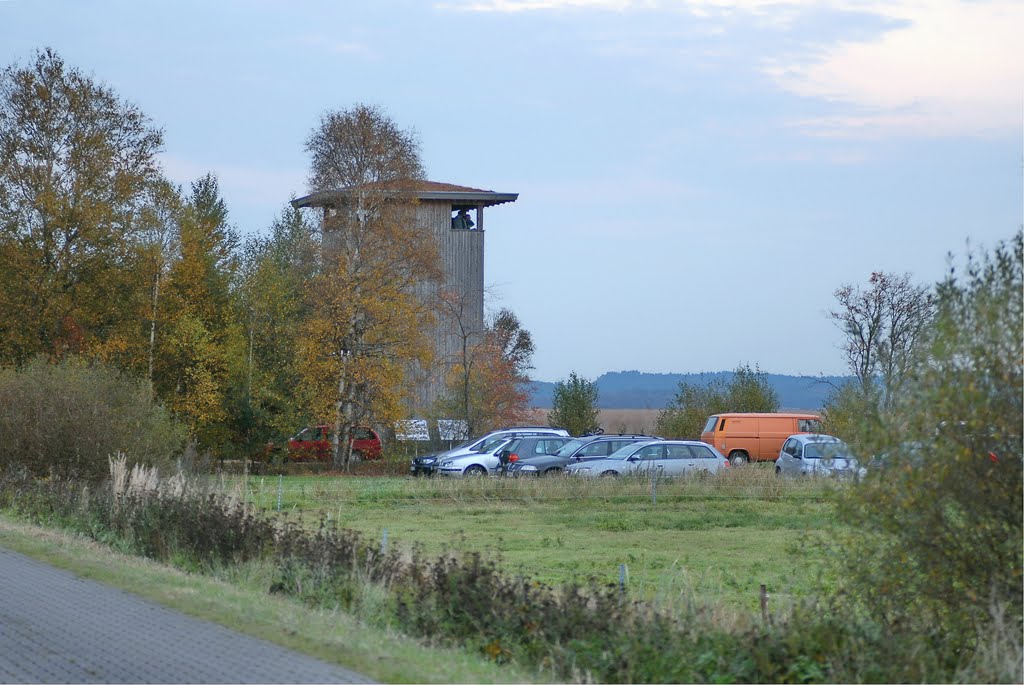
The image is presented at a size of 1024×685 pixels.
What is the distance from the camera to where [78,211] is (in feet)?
131

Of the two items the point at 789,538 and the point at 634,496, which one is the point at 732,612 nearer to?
the point at 789,538

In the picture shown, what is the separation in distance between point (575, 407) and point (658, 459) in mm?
27430

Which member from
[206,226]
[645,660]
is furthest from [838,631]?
[206,226]

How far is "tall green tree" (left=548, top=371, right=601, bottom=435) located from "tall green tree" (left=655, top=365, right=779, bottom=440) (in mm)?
4216

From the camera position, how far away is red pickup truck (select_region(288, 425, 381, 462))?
5012 centimetres

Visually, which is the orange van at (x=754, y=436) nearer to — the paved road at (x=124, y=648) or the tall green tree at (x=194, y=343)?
the tall green tree at (x=194, y=343)

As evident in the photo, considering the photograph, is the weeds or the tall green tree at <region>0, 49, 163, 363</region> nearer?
the weeds

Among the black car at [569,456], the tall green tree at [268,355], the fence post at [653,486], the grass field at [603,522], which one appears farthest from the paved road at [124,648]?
the tall green tree at [268,355]

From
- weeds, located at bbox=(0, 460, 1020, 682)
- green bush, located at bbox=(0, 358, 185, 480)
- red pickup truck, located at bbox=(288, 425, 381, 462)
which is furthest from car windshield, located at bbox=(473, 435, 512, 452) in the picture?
weeds, located at bbox=(0, 460, 1020, 682)

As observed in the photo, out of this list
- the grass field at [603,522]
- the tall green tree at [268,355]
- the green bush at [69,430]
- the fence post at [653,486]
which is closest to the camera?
the grass field at [603,522]

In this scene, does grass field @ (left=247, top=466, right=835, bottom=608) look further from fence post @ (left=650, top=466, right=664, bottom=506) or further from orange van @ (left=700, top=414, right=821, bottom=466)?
orange van @ (left=700, top=414, right=821, bottom=466)

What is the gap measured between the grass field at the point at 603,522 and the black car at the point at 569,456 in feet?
15.1

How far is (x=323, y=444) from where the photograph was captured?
166 feet

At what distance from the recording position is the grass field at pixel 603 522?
18.1m
